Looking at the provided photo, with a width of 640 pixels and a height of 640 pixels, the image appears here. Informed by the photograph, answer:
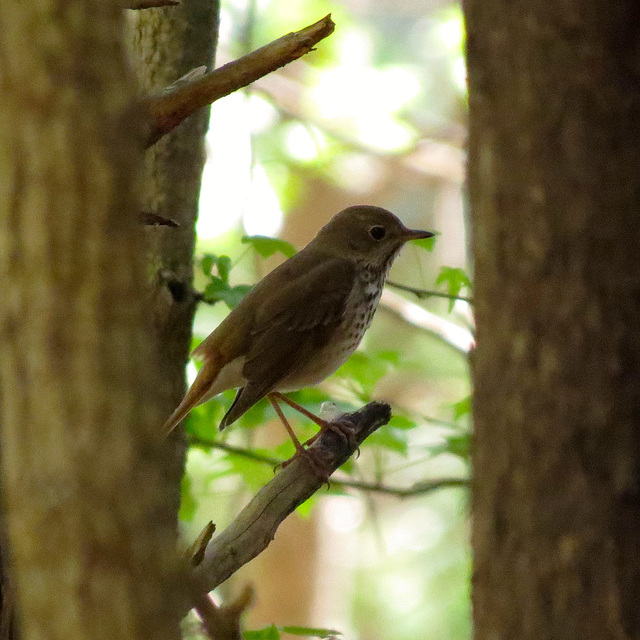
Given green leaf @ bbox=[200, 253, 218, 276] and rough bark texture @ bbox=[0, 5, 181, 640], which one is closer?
rough bark texture @ bbox=[0, 5, 181, 640]

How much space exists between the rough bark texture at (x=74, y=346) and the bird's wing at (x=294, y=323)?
8.28 ft

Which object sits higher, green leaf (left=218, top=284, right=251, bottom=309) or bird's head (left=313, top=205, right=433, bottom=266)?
bird's head (left=313, top=205, right=433, bottom=266)

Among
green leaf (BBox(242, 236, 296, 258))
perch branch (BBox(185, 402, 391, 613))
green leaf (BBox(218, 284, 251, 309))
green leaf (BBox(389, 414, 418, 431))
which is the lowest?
perch branch (BBox(185, 402, 391, 613))

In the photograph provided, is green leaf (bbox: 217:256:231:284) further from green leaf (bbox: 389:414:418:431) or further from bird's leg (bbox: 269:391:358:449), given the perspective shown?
green leaf (bbox: 389:414:418:431)

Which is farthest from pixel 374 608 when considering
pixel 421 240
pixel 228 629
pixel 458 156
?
pixel 228 629

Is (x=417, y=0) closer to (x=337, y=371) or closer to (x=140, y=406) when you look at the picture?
(x=337, y=371)

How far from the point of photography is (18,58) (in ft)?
4.40

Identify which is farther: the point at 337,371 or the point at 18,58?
the point at 337,371

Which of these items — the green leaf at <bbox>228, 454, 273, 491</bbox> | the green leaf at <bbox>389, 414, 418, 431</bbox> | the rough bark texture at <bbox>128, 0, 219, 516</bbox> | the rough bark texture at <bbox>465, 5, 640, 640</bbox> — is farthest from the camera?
the green leaf at <bbox>228, 454, 273, 491</bbox>

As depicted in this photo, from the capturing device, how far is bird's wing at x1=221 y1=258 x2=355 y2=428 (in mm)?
4020

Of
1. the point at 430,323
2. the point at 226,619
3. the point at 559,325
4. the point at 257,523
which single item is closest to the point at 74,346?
the point at 226,619

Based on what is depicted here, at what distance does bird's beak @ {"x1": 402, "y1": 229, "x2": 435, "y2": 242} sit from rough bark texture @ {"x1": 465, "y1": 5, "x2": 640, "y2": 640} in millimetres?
2620

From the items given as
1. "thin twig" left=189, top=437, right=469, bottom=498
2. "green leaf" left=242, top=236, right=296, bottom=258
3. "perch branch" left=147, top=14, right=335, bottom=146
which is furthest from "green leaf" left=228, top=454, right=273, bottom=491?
"perch branch" left=147, top=14, right=335, bottom=146

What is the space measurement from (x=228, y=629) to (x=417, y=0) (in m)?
13.0
